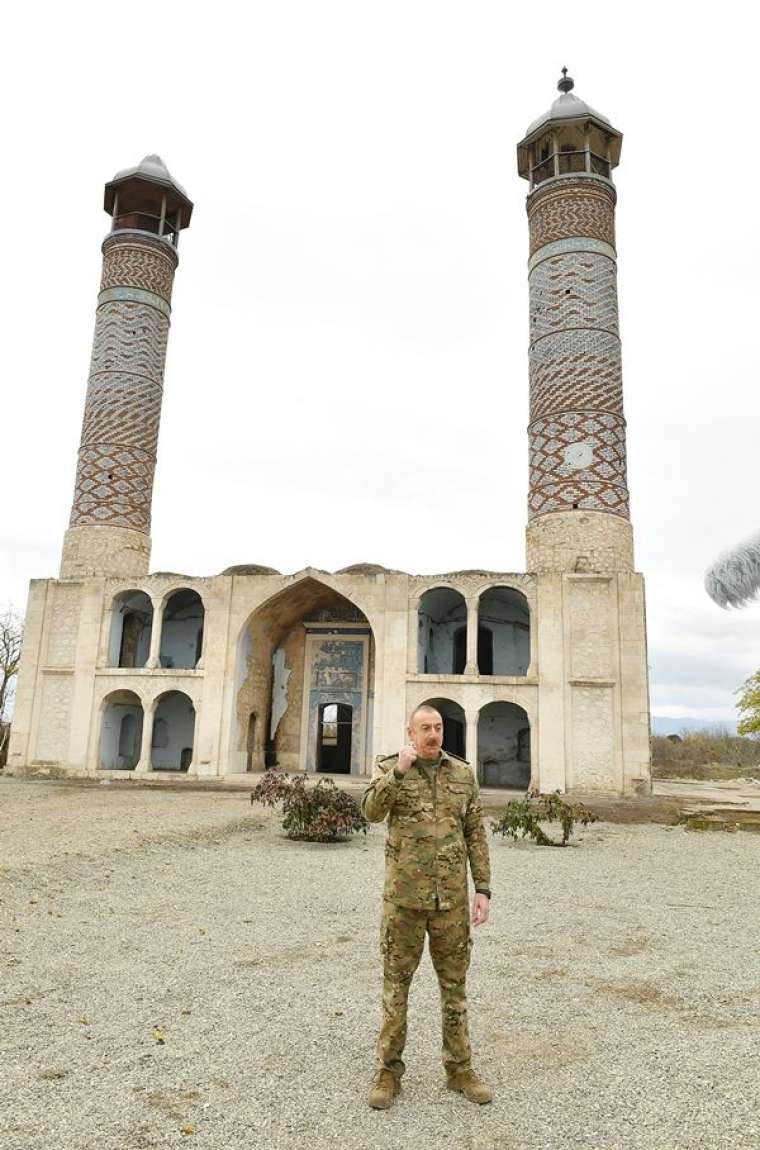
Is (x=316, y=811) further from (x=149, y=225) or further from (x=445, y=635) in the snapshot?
(x=149, y=225)

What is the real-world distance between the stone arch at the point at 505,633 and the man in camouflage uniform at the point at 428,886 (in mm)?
17198

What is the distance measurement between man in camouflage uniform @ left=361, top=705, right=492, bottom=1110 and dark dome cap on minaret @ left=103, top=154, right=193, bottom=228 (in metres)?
24.0

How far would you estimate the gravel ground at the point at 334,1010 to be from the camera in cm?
253

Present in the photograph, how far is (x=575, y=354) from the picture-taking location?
19.0 meters

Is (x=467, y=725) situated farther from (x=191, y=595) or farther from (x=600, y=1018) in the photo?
(x=600, y=1018)

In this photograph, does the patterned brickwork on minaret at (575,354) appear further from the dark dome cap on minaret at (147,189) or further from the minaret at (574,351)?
the dark dome cap on minaret at (147,189)

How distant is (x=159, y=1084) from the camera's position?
2795 millimetres

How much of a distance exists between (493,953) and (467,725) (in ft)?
41.3

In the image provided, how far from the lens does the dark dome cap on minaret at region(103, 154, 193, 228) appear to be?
22.7 meters

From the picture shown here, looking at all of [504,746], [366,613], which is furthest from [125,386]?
[504,746]

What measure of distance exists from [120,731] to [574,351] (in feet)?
48.8

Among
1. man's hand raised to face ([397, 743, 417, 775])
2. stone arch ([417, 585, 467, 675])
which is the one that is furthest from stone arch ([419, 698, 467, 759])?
man's hand raised to face ([397, 743, 417, 775])

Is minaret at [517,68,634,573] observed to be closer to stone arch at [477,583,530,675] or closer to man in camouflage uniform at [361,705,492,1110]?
stone arch at [477,583,530,675]

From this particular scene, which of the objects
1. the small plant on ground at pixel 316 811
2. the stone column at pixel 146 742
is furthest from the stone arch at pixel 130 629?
the small plant on ground at pixel 316 811
